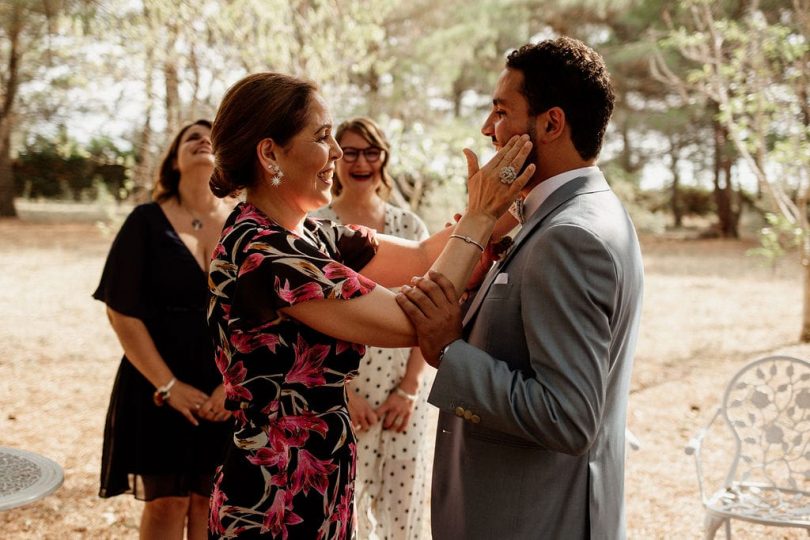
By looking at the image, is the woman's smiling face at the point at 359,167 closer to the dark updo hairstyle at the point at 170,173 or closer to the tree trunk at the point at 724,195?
the dark updo hairstyle at the point at 170,173

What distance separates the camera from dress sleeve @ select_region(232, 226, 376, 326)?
1.90m

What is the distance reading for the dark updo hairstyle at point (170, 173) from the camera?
3686 millimetres

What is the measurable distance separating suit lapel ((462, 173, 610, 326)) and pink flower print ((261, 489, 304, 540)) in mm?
625

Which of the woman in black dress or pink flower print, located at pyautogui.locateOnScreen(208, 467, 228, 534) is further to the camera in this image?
the woman in black dress

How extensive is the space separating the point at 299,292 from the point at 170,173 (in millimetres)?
2046

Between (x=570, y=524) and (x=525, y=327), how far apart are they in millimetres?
489


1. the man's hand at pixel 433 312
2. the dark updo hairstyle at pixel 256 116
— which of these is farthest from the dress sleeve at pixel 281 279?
the dark updo hairstyle at pixel 256 116

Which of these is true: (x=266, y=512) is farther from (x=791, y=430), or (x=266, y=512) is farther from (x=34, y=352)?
(x=34, y=352)

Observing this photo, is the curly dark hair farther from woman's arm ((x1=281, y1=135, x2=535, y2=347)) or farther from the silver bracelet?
the silver bracelet

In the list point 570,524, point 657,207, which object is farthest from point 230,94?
point 657,207

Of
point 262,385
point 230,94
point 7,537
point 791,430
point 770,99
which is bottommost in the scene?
point 7,537

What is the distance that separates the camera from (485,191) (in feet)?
6.73

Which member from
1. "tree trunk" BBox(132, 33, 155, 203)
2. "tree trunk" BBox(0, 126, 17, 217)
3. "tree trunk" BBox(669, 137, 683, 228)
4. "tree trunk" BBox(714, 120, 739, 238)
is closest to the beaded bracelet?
"tree trunk" BBox(132, 33, 155, 203)

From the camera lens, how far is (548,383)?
1742mm
